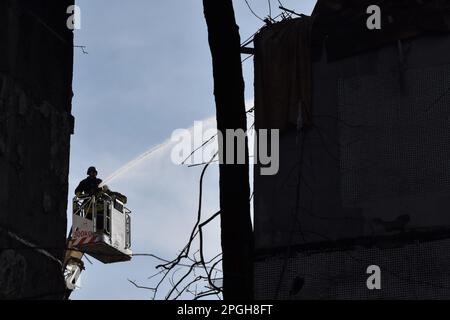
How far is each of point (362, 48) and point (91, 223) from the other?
10.0 m

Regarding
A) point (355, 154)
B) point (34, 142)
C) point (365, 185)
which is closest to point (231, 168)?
point (34, 142)

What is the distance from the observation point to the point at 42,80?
45.9 feet

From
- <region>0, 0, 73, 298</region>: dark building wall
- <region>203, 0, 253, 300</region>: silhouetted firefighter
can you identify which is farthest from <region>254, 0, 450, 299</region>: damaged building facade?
<region>203, 0, 253, 300</region>: silhouetted firefighter

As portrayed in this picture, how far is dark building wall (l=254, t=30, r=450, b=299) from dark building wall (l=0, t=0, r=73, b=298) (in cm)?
319

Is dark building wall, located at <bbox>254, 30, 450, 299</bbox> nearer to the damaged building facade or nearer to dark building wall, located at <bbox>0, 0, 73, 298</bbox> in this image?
the damaged building facade

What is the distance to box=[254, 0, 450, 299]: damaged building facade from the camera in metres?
15.1

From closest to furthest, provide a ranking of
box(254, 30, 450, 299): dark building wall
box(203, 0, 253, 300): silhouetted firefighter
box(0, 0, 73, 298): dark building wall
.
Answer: box(203, 0, 253, 300): silhouetted firefighter < box(0, 0, 73, 298): dark building wall < box(254, 30, 450, 299): dark building wall

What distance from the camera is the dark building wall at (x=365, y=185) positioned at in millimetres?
15070

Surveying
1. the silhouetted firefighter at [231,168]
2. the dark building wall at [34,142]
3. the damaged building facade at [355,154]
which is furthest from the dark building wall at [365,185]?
the silhouetted firefighter at [231,168]

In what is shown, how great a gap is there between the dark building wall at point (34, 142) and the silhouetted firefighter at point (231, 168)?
3.89 meters

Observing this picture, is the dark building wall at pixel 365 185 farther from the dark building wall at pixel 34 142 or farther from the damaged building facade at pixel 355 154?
the dark building wall at pixel 34 142
